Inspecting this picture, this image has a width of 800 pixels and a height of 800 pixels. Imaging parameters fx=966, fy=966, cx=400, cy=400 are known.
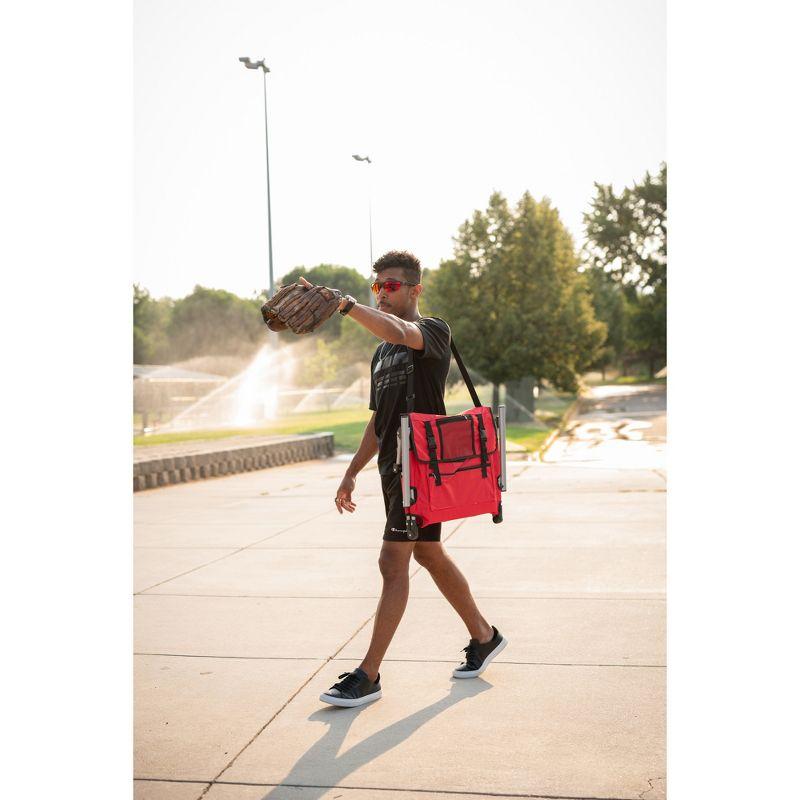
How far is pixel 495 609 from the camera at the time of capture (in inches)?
217

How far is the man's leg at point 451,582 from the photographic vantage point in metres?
4.06

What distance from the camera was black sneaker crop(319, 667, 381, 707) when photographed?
383 centimetres

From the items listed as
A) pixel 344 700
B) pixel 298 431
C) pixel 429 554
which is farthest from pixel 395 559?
pixel 298 431

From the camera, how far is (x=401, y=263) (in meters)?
4.04

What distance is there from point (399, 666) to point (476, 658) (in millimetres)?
397

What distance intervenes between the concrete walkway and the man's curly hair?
1.74m

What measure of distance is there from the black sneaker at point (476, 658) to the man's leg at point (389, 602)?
0.45 m

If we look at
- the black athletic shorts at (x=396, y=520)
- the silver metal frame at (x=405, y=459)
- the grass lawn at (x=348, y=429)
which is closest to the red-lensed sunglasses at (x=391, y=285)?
the silver metal frame at (x=405, y=459)

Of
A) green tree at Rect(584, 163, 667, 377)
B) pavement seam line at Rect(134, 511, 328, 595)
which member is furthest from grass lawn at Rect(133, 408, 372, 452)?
green tree at Rect(584, 163, 667, 377)

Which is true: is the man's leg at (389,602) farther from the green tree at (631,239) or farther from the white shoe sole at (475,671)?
the green tree at (631,239)

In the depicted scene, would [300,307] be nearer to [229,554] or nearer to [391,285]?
[391,285]

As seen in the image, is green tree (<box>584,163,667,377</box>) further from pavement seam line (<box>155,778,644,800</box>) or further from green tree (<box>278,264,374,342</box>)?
pavement seam line (<box>155,778,644,800</box>)
